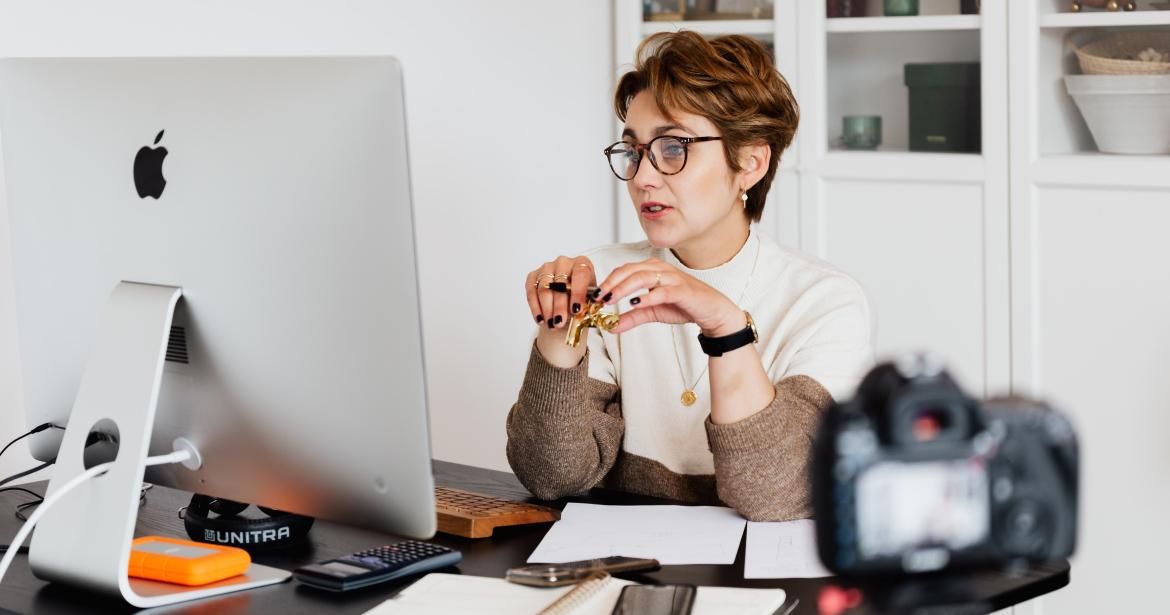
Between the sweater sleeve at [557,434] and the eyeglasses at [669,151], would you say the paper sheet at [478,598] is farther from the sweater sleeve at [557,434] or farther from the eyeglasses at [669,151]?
the eyeglasses at [669,151]

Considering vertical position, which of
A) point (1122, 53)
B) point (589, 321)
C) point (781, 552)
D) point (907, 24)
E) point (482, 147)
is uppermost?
point (907, 24)

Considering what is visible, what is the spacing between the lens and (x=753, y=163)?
1.92m

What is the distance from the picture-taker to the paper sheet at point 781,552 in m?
1.32

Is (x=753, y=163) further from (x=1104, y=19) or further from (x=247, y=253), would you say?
(x=1104, y=19)

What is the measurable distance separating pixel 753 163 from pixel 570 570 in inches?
32.6

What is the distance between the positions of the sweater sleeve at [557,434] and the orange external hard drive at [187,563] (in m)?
0.43

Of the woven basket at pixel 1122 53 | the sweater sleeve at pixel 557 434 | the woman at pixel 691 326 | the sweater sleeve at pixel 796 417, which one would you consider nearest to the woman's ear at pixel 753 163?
the woman at pixel 691 326

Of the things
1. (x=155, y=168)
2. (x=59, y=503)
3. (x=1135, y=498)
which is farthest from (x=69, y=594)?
(x=1135, y=498)

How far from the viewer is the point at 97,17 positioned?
7.07 feet

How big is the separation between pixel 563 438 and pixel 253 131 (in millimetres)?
666

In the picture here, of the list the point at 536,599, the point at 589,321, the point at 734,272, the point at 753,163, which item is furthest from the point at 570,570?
the point at 753,163

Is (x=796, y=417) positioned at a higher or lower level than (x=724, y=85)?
lower

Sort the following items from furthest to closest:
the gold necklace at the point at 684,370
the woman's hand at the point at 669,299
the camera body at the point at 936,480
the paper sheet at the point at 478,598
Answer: the gold necklace at the point at 684,370, the woman's hand at the point at 669,299, the paper sheet at the point at 478,598, the camera body at the point at 936,480

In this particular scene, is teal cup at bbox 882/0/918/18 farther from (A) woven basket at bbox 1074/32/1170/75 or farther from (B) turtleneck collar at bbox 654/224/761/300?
(B) turtleneck collar at bbox 654/224/761/300
